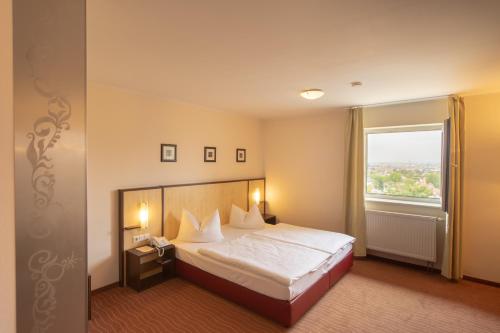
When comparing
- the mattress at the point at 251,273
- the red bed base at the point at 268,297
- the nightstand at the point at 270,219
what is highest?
the nightstand at the point at 270,219

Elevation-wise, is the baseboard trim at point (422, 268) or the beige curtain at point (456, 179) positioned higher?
the beige curtain at point (456, 179)

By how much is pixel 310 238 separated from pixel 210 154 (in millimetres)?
2120

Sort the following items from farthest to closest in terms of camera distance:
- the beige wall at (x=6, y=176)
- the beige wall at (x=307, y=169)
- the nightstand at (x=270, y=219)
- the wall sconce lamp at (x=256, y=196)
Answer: the wall sconce lamp at (x=256, y=196) < the nightstand at (x=270, y=219) < the beige wall at (x=307, y=169) < the beige wall at (x=6, y=176)

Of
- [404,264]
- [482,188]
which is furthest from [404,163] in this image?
[404,264]

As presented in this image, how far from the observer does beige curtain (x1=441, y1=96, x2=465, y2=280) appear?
3.33 meters

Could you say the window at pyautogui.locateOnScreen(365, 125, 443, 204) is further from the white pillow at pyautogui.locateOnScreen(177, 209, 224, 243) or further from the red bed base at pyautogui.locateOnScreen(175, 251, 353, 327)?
the white pillow at pyautogui.locateOnScreen(177, 209, 224, 243)

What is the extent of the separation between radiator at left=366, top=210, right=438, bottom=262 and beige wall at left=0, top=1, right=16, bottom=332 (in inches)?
168

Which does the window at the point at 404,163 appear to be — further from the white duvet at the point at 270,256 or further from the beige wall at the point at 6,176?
the beige wall at the point at 6,176

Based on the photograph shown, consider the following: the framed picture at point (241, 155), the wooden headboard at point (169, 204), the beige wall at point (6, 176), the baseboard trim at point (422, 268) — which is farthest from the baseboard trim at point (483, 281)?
the beige wall at point (6, 176)

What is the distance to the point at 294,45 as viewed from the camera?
1.96 m

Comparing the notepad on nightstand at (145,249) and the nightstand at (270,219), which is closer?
the notepad on nightstand at (145,249)

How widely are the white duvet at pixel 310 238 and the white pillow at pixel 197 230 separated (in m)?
0.68

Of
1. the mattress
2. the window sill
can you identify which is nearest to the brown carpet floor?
the mattress

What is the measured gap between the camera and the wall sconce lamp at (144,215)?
324 cm
